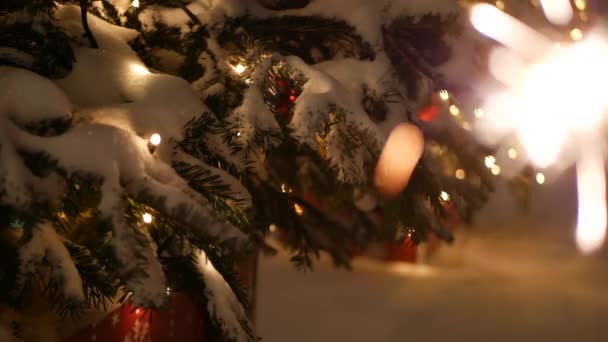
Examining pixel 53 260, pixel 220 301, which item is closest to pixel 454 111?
pixel 220 301

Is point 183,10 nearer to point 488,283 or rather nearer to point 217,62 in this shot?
point 217,62

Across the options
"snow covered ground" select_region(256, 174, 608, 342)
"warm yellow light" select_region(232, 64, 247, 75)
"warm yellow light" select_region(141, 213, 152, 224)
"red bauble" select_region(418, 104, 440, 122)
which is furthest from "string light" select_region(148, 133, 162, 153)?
"snow covered ground" select_region(256, 174, 608, 342)

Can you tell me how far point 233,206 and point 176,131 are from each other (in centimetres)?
24

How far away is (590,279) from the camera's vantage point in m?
6.50

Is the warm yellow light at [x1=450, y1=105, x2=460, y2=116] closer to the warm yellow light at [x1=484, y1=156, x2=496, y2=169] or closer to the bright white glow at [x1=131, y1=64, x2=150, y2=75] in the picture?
the warm yellow light at [x1=484, y1=156, x2=496, y2=169]

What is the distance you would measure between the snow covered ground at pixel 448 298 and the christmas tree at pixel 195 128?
2384mm

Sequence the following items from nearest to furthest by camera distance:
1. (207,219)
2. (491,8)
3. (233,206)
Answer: (207,219), (233,206), (491,8)

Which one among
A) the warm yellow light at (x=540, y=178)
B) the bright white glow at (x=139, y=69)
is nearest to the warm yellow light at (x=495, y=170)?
the warm yellow light at (x=540, y=178)

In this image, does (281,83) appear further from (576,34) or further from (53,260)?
(576,34)

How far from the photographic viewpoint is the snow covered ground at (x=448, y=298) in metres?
4.73

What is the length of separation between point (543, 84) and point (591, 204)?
795cm

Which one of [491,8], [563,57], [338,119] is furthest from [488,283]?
[338,119]

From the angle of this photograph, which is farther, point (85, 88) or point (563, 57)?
point (563, 57)

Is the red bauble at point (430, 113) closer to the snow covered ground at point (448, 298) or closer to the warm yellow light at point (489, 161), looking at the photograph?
the warm yellow light at point (489, 161)
